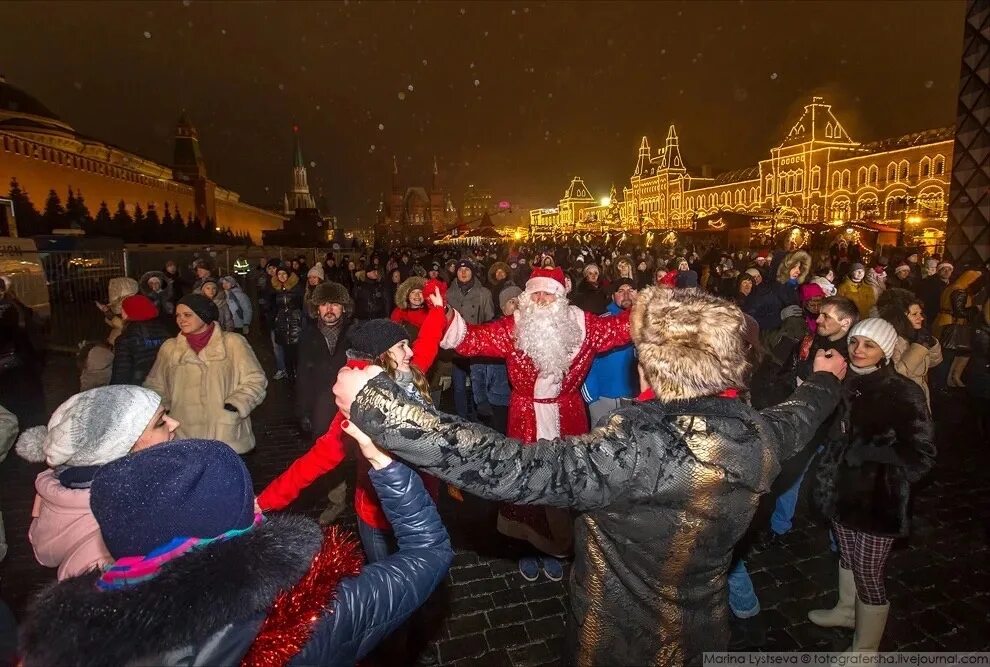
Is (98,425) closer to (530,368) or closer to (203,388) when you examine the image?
(203,388)

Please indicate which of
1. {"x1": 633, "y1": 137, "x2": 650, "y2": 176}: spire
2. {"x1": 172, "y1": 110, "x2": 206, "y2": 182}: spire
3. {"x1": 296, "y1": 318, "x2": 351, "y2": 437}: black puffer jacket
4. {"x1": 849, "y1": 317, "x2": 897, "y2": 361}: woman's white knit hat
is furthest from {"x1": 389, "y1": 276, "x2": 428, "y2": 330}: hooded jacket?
{"x1": 633, "y1": 137, "x2": 650, "y2": 176}: spire

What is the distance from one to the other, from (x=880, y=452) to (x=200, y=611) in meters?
3.25

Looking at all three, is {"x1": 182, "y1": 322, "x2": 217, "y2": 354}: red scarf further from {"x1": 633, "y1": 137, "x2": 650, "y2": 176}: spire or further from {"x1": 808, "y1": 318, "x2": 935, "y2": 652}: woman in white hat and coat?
{"x1": 633, "y1": 137, "x2": 650, "y2": 176}: spire

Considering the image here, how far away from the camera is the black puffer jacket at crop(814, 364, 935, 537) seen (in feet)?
9.59

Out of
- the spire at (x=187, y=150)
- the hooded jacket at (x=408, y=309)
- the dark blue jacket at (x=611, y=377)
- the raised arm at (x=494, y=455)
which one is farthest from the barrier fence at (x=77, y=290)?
the spire at (x=187, y=150)

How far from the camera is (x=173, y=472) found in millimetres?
1274

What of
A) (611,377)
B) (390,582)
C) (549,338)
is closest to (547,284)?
(549,338)

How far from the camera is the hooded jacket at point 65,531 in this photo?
191 cm

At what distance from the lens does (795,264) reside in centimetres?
711

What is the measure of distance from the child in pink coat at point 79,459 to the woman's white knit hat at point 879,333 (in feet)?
11.6

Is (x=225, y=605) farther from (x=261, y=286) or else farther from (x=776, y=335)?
(x=261, y=286)

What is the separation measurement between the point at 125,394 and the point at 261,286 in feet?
42.7

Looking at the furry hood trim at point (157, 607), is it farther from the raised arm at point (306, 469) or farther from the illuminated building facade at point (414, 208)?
the illuminated building facade at point (414, 208)

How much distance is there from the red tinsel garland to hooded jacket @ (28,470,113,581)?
95 cm
